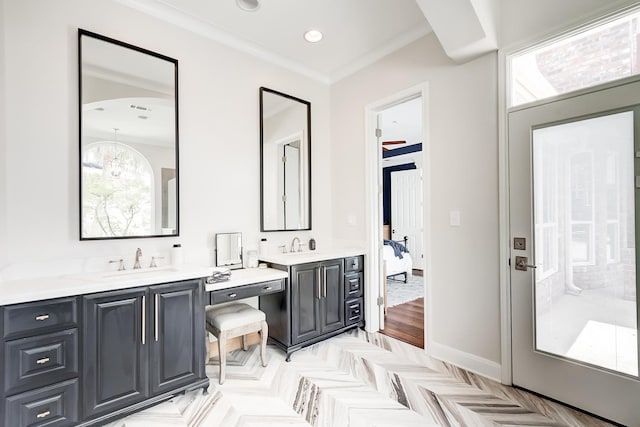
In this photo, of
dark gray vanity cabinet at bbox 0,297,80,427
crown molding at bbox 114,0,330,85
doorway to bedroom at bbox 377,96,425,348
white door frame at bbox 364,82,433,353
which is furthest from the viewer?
doorway to bedroom at bbox 377,96,425,348

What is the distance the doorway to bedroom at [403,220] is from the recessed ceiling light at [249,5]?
1569 mm

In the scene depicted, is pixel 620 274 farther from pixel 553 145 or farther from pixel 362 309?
pixel 362 309

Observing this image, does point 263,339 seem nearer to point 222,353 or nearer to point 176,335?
point 222,353

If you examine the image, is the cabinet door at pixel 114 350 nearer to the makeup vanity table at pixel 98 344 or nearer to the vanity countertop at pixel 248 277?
the makeup vanity table at pixel 98 344

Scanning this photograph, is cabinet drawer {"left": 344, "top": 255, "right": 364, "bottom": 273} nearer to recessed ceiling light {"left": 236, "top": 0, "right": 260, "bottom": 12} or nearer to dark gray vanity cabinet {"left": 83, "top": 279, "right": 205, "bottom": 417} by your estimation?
dark gray vanity cabinet {"left": 83, "top": 279, "right": 205, "bottom": 417}

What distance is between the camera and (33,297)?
5.13 feet

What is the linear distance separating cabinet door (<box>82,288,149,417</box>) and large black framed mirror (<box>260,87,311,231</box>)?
145cm

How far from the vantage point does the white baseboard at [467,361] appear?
2.33 metres

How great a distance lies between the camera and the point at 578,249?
1961 millimetres

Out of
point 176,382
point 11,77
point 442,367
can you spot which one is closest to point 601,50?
point 442,367

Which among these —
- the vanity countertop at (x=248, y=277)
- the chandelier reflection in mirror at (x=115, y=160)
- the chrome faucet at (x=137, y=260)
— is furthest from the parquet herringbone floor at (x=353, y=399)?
the chandelier reflection in mirror at (x=115, y=160)

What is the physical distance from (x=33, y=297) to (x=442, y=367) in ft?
9.23

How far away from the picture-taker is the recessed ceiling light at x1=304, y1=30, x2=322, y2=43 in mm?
2865

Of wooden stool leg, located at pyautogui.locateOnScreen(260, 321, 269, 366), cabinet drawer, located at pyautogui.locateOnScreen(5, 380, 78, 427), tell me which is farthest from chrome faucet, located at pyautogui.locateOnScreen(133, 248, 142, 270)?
wooden stool leg, located at pyautogui.locateOnScreen(260, 321, 269, 366)
